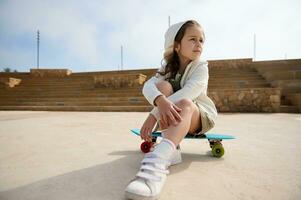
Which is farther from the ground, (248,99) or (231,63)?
(231,63)

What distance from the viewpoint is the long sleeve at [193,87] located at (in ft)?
4.99

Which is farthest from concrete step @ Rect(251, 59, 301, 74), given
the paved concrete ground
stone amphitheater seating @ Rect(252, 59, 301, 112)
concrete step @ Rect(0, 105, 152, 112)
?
the paved concrete ground

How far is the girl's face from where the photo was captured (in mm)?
1669

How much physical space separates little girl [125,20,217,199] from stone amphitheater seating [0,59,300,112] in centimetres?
510

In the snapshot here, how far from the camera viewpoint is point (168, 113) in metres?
1.34

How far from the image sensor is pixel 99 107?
7504 millimetres

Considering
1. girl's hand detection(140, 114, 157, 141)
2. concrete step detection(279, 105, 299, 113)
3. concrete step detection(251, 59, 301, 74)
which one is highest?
concrete step detection(251, 59, 301, 74)

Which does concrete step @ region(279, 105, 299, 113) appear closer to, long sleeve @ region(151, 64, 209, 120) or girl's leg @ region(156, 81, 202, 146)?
long sleeve @ region(151, 64, 209, 120)


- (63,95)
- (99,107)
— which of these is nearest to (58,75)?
(63,95)

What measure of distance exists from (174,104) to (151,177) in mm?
485

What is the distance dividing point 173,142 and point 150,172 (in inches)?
8.9

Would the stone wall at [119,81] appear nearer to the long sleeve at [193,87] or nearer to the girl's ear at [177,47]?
the girl's ear at [177,47]

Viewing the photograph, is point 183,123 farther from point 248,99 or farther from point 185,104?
point 248,99

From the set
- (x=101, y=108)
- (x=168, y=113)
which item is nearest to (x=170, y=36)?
(x=168, y=113)
